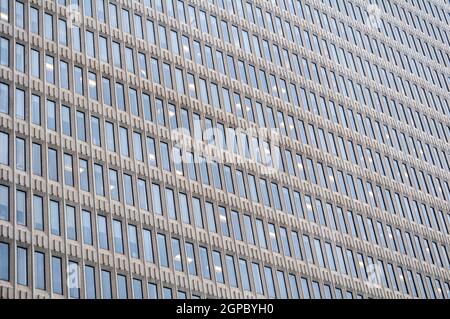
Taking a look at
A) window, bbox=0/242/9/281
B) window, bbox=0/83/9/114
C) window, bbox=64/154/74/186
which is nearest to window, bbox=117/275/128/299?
window, bbox=64/154/74/186

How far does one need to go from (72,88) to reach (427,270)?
34954 mm

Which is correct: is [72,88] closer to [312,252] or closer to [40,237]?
[40,237]

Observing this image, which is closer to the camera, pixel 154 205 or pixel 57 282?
pixel 57 282

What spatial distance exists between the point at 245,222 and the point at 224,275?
19.3 feet

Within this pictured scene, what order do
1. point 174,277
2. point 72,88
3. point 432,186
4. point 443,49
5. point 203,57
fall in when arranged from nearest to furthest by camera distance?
point 174,277 < point 72,88 < point 203,57 < point 432,186 < point 443,49

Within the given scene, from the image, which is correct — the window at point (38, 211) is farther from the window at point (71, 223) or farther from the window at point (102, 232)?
the window at point (102, 232)

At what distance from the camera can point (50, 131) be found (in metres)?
65.6

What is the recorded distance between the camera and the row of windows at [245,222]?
61.4 m

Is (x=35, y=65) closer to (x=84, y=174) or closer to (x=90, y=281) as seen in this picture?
(x=84, y=174)

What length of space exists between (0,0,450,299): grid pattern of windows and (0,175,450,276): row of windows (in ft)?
0.46

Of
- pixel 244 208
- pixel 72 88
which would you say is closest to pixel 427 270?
pixel 244 208

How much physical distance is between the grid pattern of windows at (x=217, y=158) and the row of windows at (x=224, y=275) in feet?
0.38
